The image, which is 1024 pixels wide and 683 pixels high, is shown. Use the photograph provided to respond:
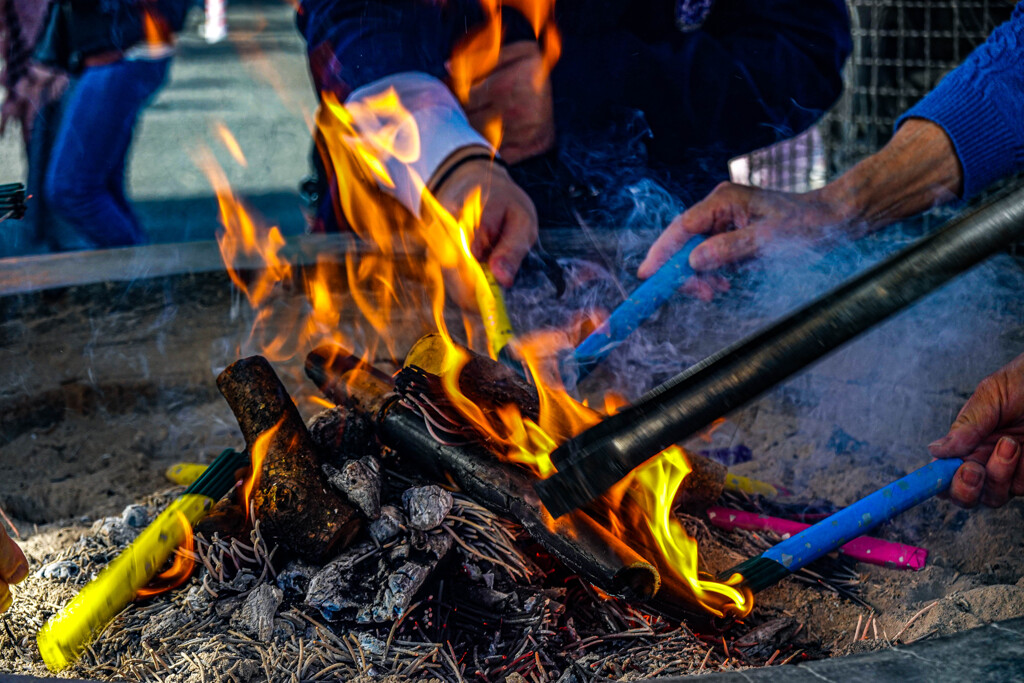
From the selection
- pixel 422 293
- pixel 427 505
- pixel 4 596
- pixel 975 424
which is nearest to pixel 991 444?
pixel 975 424

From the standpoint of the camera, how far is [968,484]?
1790 mm

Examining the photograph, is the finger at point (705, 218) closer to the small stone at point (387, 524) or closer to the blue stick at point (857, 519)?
the blue stick at point (857, 519)

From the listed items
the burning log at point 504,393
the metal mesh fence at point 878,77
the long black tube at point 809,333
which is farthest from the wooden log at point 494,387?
the metal mesh fence at point 878,77

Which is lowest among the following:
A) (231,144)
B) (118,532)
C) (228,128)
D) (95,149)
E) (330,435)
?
(231,144)

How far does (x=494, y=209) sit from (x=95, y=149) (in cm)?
247

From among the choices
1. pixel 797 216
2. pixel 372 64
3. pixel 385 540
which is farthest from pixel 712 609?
pixel 372 64

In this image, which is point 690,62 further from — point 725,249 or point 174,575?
point 174,575

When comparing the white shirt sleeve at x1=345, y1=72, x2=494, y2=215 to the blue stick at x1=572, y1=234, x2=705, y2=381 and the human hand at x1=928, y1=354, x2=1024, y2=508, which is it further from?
the human hand at x1=928, y1=354, x2=1024, y2=508

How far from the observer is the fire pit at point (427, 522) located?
1.65m

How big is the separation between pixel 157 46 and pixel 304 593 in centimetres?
327

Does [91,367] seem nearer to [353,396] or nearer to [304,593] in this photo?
→ [353,396]

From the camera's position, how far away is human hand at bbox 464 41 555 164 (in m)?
3.03

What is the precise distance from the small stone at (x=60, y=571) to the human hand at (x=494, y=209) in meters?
1.30

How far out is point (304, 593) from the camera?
175cm
